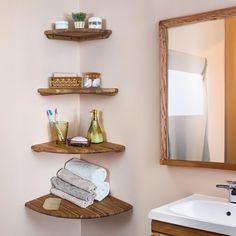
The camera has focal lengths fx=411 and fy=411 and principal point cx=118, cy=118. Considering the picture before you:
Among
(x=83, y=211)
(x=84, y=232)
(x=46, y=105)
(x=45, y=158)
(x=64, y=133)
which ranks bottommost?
(x=84, y=232)

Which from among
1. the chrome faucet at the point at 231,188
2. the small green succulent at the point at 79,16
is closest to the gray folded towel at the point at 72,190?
the chrome faucet at the point at 231,188

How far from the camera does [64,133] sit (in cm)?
256

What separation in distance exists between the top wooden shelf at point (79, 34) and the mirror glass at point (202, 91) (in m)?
0.49

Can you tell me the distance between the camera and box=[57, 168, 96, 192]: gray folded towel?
2.37m

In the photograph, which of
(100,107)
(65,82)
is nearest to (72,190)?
(100,107)

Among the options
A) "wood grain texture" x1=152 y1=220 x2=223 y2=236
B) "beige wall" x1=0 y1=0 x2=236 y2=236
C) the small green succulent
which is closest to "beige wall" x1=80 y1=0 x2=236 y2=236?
"beige wall" x1=0 y1=0 x2=236 y2=236

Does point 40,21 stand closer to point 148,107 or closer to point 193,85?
point 148,107

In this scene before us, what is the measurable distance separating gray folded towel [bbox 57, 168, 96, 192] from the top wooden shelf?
2.76 ft

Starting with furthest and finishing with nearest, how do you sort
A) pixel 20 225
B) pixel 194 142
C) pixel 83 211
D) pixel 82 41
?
pixel 82 41 → pixel 20 225 → pixel 83 211 → pixel 194 142

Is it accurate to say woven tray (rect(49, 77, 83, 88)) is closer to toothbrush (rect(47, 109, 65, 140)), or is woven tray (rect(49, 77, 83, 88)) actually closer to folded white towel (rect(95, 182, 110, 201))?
toothbrush (rect(47, 109, 65, 140))

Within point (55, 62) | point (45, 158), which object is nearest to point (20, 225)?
point (45, 158)

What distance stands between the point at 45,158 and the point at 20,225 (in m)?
0.43

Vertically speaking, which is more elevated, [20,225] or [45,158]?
[45,158]

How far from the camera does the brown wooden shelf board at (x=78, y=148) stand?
2352mm
